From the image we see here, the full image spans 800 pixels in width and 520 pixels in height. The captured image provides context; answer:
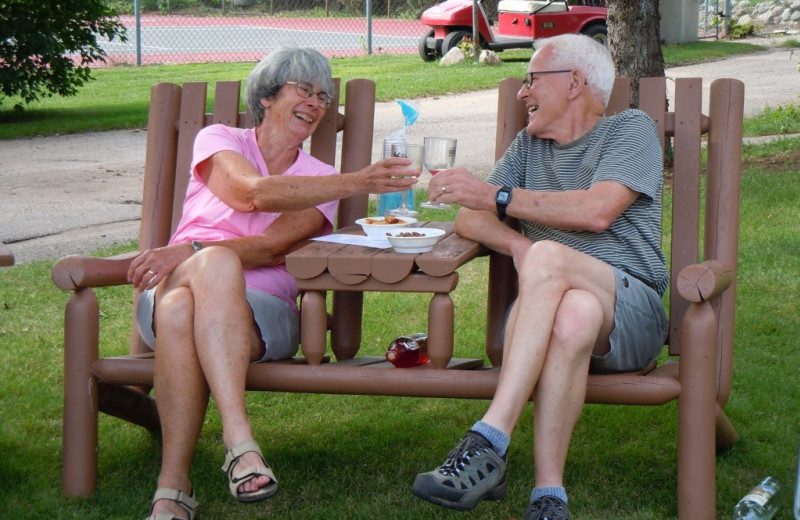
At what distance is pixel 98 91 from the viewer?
14.8 metres

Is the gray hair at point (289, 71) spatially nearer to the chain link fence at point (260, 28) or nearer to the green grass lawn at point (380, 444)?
the green grass lawn at point (380, 444)

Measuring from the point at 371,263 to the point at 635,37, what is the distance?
5.23 metres

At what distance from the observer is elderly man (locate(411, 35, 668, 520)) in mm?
2889

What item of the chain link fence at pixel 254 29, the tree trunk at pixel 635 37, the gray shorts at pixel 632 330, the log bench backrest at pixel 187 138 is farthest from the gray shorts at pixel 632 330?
the chain link fence at pixel 254 29

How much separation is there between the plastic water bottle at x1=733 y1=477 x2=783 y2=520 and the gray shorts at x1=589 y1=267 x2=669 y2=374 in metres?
0.46

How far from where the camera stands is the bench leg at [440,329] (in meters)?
3.08

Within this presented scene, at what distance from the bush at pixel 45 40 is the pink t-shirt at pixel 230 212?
814cm

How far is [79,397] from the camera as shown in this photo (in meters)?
3.28

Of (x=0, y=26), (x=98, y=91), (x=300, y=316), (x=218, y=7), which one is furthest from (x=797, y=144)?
(x=218, y=7)

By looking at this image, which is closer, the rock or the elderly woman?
the elderly woman

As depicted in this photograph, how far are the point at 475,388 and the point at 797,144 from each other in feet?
22.3

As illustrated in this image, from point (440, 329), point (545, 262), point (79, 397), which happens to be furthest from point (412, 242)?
point (79, 397)

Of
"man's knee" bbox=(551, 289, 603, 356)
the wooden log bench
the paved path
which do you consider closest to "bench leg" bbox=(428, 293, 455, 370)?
the wooden log bench

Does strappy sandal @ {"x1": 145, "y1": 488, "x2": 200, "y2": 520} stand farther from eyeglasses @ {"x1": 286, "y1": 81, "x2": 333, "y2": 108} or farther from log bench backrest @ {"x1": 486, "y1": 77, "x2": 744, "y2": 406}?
eyeglasses @ {"x1": 286, "y1": 81, "x2": 333, "y2": 108}
